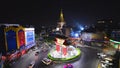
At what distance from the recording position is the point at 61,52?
105 feet

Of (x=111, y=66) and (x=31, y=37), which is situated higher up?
(x=31, y=37)

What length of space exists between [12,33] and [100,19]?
211 ft

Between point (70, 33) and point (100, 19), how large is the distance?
2506 centimetres

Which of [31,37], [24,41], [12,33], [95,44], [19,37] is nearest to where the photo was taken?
[12,33]

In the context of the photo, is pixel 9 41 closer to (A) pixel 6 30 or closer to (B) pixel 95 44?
(A) pixel 6 30

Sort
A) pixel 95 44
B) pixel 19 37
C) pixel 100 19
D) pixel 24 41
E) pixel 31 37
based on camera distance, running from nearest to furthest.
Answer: pixel 19 37, pixel 24 41, pixel 31 37, pixel 95 44, pixel 100 19

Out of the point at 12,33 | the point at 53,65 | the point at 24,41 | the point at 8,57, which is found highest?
the point at 12,33

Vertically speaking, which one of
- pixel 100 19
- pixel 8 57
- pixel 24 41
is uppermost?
pixel 100 19

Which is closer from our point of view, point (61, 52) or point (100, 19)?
point (61, 52)

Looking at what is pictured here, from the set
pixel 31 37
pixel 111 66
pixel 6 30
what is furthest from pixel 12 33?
pixel 111 66

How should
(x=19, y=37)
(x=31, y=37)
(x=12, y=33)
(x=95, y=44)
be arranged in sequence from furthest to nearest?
(x=95, y=44), (x=31, y=37), (x=19, y=37), (x=12, y=33)

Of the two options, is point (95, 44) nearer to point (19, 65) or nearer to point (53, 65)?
point (53, 65)

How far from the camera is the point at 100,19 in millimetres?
80562

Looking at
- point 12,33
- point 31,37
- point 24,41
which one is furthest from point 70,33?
point 12,33
